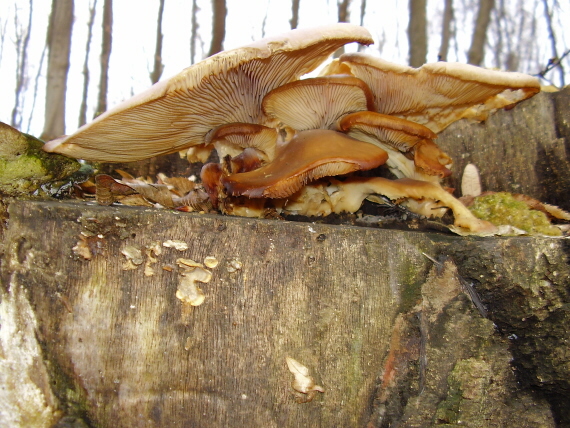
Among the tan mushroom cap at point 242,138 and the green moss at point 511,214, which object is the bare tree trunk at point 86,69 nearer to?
the tan mushroom cap at point 242,138

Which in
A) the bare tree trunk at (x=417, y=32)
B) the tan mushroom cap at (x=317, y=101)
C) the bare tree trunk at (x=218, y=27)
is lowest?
the tan mushroom cap at (x=317, y=101)

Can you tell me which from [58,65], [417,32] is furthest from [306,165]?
[58,65]

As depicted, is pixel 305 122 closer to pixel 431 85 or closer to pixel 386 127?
pixel 386 127

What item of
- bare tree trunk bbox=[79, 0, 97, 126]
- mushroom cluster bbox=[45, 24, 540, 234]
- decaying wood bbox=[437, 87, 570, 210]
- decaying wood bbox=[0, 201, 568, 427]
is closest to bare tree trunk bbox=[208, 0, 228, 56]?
mushroom cluster bbox=[45, 24, 540, 234]

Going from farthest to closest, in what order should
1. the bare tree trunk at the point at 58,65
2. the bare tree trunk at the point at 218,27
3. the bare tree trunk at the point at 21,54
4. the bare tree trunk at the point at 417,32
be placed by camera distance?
the bare tree trunk at the point at 21,54 < the bare tree trunk at the point at 58,65 < the bare tree trunk at the point at 417,32 < the bare tree trunk at the point at 218,27

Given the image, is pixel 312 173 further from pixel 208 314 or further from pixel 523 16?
pixel 523 16

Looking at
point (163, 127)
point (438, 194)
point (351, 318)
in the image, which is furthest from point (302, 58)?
point (351, 318)

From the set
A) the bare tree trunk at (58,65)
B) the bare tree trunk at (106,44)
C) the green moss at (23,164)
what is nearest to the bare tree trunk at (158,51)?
the bare tree trunk at (106,44)
